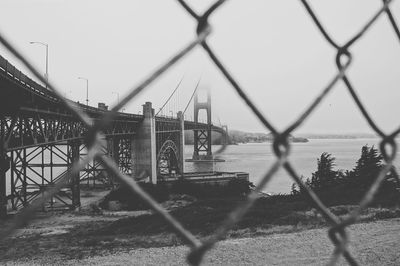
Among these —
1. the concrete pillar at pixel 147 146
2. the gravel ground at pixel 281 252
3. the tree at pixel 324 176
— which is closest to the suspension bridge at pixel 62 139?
the concrete pillar at pixel 147 146

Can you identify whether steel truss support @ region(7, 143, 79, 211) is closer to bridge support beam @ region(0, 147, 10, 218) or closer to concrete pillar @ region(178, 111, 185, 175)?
bridge support beam @ region(0, 147, 10, 218)

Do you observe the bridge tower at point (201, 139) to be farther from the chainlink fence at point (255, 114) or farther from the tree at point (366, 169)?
the chainlink fence at point (255, 114)

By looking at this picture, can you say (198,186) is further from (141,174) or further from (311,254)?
(311,254)

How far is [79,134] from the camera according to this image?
26.8m

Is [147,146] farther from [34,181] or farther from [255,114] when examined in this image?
[255,114]

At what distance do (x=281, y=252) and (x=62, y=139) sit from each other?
545 inches

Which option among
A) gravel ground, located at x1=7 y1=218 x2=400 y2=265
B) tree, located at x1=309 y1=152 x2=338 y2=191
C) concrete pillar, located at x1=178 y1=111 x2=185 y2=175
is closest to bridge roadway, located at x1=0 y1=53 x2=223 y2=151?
gravel ground, located at x1=7 y1=218 x2=400 y2=265

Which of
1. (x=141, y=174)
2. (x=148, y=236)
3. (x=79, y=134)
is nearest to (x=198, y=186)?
(x=141, y=174)

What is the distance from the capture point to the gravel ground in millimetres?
11578

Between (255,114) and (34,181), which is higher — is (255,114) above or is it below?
above

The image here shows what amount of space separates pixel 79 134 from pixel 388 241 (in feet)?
65.8

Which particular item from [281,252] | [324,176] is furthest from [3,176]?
[324,176]

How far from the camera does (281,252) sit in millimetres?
12531

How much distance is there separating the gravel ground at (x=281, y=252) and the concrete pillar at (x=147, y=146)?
27706 mm
